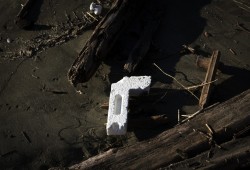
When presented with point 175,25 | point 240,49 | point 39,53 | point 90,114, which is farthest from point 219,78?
point 39,53

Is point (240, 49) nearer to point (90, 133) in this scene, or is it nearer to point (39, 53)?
point (90, 133)

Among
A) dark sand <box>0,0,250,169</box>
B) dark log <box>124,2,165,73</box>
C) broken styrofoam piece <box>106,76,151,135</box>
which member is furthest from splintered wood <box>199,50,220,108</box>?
dark log <box>124,2,165,73</box>

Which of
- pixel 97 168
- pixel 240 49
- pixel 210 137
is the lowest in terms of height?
pixel 97 168

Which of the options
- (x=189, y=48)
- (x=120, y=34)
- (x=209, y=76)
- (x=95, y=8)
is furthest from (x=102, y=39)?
(x=209, y=76)

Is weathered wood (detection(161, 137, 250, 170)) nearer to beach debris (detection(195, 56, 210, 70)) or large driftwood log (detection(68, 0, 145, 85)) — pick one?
beach debris (detection(195, 56, 210, 70))

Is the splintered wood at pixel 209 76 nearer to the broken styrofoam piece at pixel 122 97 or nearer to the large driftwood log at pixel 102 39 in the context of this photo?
the broken styrofoam piece at pixel 122 97

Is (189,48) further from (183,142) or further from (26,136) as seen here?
(26,136)

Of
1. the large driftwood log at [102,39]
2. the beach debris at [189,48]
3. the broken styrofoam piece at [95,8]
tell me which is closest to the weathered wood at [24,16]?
the broken styrofoam piece at [95,8]
